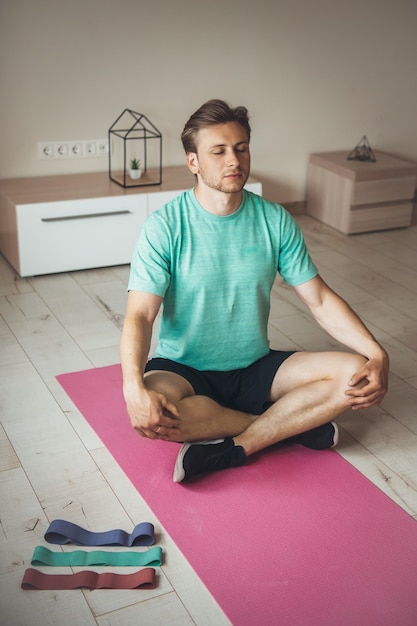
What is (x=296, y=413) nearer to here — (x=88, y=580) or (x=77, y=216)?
(x=88, y=580)

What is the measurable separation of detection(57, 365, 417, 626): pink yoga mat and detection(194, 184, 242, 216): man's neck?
0.70m

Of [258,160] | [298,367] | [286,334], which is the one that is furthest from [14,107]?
[298,367]

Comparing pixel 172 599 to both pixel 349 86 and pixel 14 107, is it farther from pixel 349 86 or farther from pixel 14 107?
pixel 349 86

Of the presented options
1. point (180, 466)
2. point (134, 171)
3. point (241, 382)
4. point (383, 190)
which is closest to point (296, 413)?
point (241, 382)

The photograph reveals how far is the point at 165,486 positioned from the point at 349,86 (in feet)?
10.3

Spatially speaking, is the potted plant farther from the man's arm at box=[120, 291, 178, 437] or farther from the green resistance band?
the green resistance band

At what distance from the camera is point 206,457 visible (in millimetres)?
2137

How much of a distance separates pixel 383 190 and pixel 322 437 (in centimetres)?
236

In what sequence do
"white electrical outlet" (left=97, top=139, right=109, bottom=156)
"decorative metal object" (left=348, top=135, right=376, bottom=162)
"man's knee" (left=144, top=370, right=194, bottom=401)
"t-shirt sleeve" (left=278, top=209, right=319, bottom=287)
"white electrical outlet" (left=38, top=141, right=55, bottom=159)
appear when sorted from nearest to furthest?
"man's knee" (left=144, top=370, right=194, bottom=401) → "t-shirt sleeve" (left=278, top=209, right=319, bottom=287) → "white electrical outlet" (left=38, top=141, right=55, bottom=159) → "white electrical outlet" (left=97, top=139, right=109, bottom=156) → "decorative metal object" (left=348, top=135, right=376, bottom=162)

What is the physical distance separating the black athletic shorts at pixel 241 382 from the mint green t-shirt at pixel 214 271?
0.03 meters

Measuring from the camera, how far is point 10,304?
3.27m

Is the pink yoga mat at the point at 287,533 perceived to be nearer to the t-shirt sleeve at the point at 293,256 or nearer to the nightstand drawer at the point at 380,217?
the t-shirt sleeve at the point at 293,256

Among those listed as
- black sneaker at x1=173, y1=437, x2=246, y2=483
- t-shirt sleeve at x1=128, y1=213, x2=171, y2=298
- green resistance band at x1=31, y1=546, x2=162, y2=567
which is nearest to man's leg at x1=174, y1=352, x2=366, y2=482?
black sneaker at x1=173, y1=437, x2=246, y2=483

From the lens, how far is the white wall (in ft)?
12.1
